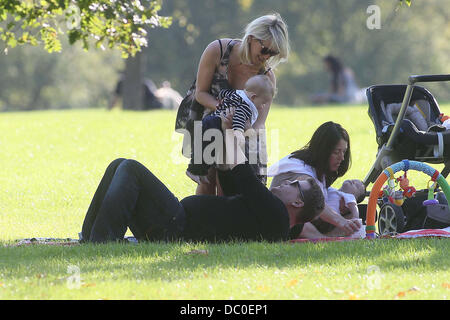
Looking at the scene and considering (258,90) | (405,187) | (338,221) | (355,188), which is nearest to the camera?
(258,90)

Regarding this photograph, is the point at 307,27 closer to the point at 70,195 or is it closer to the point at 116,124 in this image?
the point at 116,124

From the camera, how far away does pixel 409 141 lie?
7.71 meters

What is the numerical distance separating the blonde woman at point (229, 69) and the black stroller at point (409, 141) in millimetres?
1138

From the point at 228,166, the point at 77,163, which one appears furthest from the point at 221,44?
the point at 77,163

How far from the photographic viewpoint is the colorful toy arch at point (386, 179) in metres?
6.57

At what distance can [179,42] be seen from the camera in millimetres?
54375

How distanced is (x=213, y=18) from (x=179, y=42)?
2582 millimetres

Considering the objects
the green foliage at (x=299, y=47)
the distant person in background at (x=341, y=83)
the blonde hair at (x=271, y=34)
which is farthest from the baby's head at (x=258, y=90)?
the green foliage at (x=299, y=47)

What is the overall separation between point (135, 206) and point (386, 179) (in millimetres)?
1862

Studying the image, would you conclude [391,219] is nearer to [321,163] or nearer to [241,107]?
[321,163]

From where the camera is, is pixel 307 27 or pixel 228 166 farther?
pixel 307 27

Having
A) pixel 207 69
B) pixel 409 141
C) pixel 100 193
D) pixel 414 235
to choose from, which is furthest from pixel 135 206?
pixel 409 141

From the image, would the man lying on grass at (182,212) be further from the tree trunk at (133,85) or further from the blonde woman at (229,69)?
the tree trunk at (133,85)

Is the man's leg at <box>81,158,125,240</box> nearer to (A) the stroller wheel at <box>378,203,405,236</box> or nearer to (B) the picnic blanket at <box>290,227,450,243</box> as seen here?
(B) the picnic blanket at <box>290,227,450,243</box>
